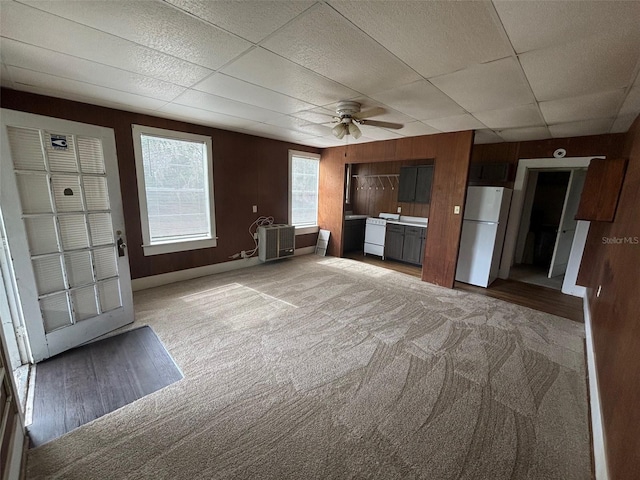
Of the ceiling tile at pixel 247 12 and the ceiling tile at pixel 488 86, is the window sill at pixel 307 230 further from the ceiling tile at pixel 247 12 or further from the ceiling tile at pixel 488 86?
the ceiling tile at pixel 247 12

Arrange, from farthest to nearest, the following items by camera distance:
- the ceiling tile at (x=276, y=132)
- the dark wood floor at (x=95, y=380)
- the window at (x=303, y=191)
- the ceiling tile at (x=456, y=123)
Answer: the window at (x=303, y=191) < the ceiling tile at (x=276, y=132) < the ceiling tile at (x=456, y=123) < the dark wood floor at (x=95, y=380)

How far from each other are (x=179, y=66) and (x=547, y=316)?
468 cm

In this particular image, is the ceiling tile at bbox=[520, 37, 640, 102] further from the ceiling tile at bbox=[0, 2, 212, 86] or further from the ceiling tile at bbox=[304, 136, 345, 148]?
the ceiling tile at bbox=[304, 136, 345, 148]

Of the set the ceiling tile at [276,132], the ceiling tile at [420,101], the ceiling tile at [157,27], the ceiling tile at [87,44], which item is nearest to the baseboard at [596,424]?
the ceiling tile at [420,101]

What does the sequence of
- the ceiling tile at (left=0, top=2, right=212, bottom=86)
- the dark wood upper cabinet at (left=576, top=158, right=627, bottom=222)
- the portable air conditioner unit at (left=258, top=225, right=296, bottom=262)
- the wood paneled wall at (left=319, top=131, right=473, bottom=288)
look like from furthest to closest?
the portable air conditioner unit at (left=258, top=225, right=296, bottom=262) < the wood paneled wall at (left=319, top=131, right=473, bottom=288) < the dark wood upper cabinet at (left=576, top=158, right=627, bottom=222) < the ceiling tile at (left=0, top=2, right=212, bottom=86)

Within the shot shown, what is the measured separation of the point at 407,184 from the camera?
5.42 m

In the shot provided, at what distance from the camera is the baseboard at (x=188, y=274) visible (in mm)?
3691

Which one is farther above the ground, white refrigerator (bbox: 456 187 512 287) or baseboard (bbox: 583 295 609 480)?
white refrigerator (bbox: 456 187 512 287)

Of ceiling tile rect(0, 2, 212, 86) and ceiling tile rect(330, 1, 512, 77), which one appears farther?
ceiling tile rect(0, 2, 212, 86)

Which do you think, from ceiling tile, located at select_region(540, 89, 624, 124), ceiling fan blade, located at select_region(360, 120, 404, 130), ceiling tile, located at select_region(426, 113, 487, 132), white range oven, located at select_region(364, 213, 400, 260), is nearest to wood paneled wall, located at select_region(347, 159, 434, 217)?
white range oven, located at select_region(364, 213, 400, 260)

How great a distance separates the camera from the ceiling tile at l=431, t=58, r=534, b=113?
1916mm

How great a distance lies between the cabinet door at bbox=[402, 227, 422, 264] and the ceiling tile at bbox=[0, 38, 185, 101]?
14.2 ft

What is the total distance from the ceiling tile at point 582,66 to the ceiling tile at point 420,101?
0.68 metres

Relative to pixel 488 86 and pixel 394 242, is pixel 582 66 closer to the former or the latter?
pixel 488 86
